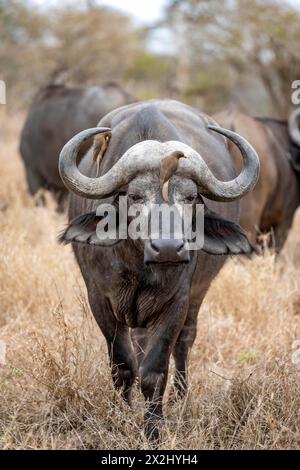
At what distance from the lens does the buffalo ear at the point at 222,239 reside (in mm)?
4164

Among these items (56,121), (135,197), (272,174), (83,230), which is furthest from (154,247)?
(56,121)

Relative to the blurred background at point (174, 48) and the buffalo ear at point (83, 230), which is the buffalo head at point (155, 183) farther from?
the blurred background at point (174, 48)

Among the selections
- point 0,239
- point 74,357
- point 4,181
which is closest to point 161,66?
point 4,181

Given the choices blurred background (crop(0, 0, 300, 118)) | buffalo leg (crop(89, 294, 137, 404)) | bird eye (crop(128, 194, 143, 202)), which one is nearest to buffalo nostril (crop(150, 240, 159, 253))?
bird eye (crop(128, 194, 143, 202))

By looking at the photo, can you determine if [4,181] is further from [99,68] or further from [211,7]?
[99,68]

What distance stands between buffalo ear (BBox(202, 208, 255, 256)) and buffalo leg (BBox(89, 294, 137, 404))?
0.59 metres

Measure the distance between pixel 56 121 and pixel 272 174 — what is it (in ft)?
9.91

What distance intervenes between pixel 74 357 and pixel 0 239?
2026 mm

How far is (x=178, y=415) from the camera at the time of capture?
4.14m

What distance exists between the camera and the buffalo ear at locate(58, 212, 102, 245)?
13.3 ft

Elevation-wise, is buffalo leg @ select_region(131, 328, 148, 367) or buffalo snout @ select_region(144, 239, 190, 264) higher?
buffalo snout @ select_region(144, 239, 190, 264)

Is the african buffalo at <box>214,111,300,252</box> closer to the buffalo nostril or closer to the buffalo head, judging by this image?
the buffalo head

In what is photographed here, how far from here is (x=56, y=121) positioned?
958 cm

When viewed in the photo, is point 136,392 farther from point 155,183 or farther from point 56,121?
point 56,121
